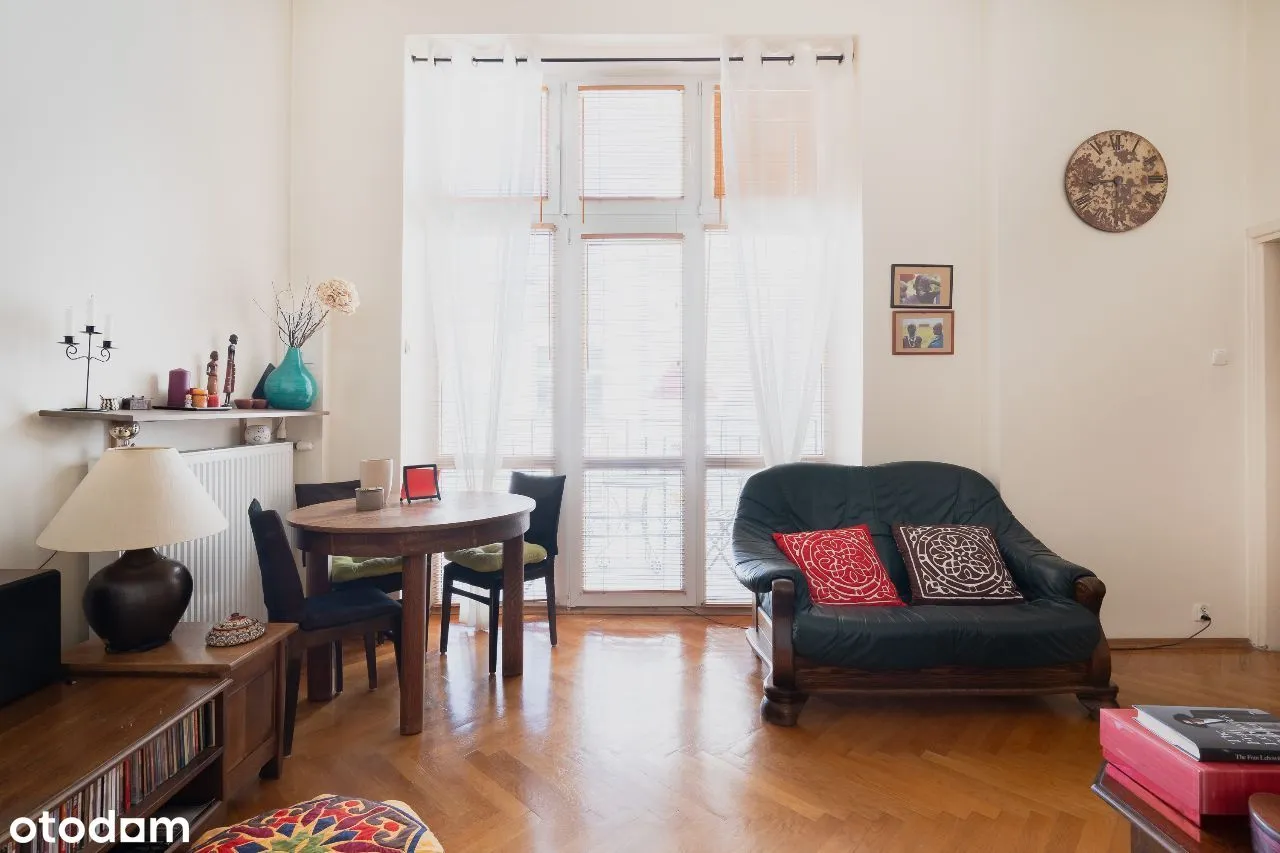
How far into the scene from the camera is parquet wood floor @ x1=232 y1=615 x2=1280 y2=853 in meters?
1.89

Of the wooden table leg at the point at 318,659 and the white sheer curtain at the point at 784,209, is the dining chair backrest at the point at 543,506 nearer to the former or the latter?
the wooden table leg at the point at 318,659

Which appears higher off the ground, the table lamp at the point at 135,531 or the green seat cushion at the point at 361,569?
the table lamp at the point at 135,531

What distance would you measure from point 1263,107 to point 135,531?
5438 mm

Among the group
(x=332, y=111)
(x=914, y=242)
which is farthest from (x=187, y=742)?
(x=914, y=242)

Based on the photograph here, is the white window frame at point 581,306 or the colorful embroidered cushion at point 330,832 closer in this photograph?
the colorful embroidered cushion at point 330,832

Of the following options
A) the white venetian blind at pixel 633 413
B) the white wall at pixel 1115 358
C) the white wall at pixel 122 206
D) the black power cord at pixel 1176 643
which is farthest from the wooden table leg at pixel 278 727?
the black power cord at pixel 1176 643

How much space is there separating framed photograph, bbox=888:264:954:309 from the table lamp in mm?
3399

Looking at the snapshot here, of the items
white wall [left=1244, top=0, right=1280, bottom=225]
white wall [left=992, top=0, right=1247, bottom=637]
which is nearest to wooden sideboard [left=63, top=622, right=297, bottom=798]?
white wall [left=992, top=0, right=1247, bottom=637]

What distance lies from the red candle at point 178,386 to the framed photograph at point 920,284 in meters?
3.46

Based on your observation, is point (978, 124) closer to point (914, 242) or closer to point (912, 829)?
point (914, 242)

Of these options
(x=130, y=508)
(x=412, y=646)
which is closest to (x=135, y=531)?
(x=130, y=508)

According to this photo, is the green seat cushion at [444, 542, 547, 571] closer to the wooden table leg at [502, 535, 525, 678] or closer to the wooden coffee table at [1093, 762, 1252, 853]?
the wooden table leg at [502, 535, 525, 678]

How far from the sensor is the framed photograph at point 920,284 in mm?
3562

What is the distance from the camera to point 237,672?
75.2 inches
